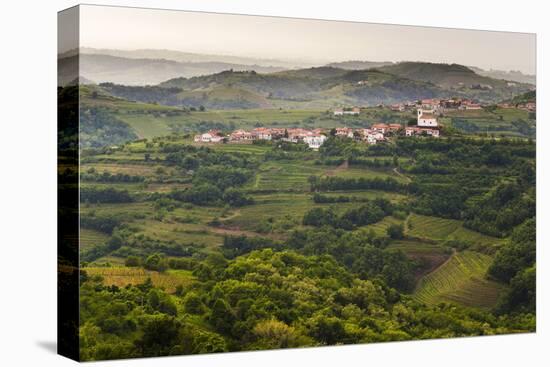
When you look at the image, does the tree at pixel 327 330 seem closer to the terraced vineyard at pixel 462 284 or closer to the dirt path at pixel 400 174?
the terraced vineyard at pixel 462 284

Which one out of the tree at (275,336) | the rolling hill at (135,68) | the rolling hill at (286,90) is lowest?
the tree at (275,336)

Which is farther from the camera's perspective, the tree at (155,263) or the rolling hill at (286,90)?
the rolling hill at (286,90)

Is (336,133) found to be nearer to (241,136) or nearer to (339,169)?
(339,169)

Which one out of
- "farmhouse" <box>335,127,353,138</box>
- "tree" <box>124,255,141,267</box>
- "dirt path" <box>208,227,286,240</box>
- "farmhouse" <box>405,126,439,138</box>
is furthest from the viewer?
"farmhouse" <box>405,126,439,138</box>

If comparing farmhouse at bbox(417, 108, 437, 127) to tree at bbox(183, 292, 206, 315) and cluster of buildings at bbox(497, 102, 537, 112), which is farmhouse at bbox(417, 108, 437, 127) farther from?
tree at bbox(183, 292, 206, 315)

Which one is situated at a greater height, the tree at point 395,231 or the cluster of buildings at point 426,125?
the cluster of buildings at point 426,125

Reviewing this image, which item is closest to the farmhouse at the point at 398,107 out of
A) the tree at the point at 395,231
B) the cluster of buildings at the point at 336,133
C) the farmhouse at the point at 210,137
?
the cluster of buildings at the point at 336,133

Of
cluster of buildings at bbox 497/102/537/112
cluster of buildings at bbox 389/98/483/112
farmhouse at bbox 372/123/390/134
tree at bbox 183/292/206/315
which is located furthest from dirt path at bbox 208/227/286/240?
cluster of buildings at bbox 497/102/537/112
